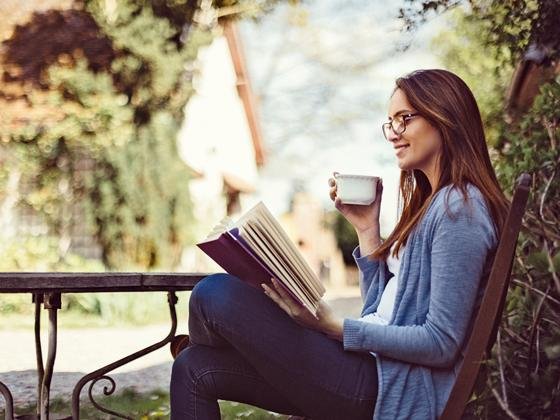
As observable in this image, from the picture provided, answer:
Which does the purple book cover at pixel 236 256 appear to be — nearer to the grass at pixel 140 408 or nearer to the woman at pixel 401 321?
the woman at pixel 401 321

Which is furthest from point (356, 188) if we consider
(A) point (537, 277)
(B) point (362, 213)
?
(A) point (537, 277)

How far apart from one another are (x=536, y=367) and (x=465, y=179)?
1210 mm

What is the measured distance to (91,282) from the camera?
2510 mm

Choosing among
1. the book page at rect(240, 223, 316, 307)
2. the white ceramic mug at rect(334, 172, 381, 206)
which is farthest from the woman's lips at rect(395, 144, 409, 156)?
the book page at rect(240, 223, 316, 307)

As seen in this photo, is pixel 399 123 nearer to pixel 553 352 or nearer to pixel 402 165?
pixel 402 165

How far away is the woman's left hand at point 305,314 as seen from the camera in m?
1.84

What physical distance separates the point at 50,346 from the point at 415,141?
1.57m

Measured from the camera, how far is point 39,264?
1282 cm

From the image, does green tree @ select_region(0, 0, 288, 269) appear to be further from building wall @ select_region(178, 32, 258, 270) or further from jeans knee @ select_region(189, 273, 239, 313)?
jeans knee @ select_region(189, 273, 239, 313)

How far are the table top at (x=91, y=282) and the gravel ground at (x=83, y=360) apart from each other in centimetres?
294

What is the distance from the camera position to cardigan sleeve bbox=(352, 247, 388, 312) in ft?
7.43

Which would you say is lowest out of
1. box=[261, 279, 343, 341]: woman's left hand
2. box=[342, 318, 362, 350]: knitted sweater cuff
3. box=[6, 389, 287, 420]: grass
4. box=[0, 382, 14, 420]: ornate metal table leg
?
box=[6, 389, 287, 420]: grass

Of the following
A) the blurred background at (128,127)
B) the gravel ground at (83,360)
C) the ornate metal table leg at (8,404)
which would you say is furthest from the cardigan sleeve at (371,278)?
the gravel ground at (83,360)

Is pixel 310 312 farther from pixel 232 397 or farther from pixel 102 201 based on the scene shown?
pixel 102 201
